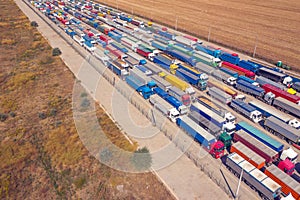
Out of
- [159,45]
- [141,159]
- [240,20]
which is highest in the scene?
[240,20]

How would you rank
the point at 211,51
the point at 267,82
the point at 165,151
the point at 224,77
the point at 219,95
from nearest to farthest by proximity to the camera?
the point at 165,151
the point at 219,95
the point at 267,82
the point at 224,77
the point at 211,51

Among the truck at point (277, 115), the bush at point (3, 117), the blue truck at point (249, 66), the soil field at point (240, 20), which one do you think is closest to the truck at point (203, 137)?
the truck at point (277, 115)

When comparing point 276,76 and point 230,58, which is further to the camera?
point 230,58

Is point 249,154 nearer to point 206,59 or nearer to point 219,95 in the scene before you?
point 219,95

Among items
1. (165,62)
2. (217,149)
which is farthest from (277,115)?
(165,62)

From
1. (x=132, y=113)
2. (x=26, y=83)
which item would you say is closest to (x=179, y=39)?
(x=132, y=113)

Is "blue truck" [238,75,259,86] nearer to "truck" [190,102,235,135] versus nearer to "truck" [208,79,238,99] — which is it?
"truck" [208,79,238,99]

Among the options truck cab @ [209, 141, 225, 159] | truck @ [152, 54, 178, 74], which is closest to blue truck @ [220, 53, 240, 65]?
truck @ [152, 54, 178, 74]
